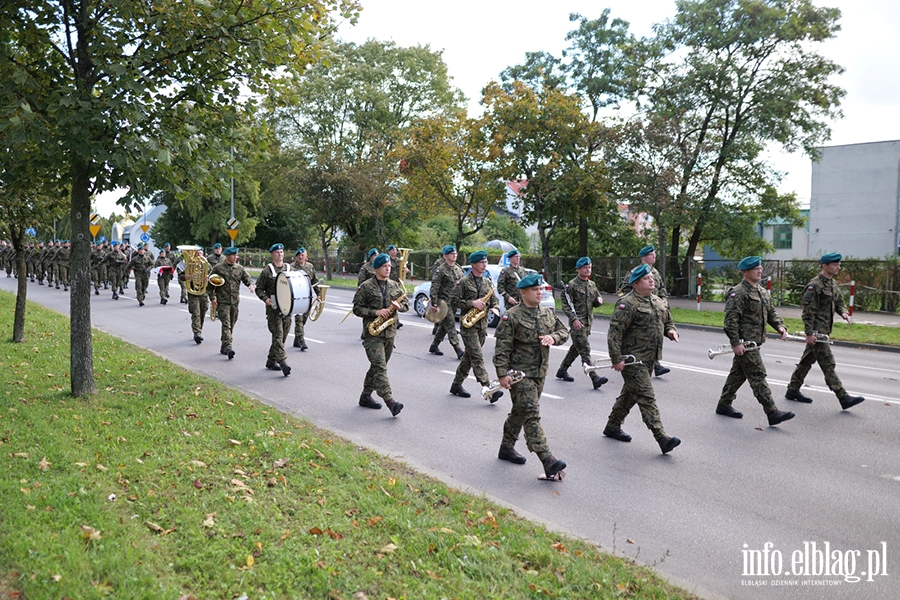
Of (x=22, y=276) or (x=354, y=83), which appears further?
(x=354, y=83)

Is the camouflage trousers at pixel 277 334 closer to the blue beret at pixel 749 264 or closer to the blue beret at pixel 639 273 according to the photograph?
the blue beret at pixel 639 273

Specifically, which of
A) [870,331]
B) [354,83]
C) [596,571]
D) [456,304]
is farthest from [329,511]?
[354,83]

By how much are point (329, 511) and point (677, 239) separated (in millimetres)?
26918

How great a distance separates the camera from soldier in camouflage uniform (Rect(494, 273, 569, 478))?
6.41 metres

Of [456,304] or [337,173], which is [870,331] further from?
[337,173]

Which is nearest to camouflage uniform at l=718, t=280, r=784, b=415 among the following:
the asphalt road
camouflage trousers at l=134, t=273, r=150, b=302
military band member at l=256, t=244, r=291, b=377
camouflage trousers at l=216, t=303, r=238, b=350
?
the asphalt road

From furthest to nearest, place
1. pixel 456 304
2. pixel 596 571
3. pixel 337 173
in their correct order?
pixel 337 173, pixel 456 304, pixel 596 571

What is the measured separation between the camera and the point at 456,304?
423 inches

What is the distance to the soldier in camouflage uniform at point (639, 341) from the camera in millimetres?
7098

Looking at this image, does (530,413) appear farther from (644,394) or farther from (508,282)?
(508,282)

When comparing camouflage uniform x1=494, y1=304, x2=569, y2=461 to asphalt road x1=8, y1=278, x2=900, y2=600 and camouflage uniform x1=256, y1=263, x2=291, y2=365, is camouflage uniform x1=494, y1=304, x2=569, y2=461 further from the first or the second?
camouflage uniform x1=256, y1=263, x2=291, y2=365

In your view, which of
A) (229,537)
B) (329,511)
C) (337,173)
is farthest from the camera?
(337,173)

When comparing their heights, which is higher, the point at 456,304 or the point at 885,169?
the point at 885,169

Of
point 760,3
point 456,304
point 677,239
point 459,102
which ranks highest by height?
point 459,102
